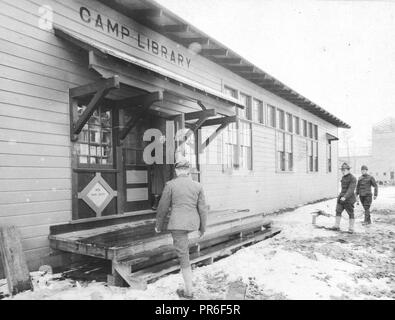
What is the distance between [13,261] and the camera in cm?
431

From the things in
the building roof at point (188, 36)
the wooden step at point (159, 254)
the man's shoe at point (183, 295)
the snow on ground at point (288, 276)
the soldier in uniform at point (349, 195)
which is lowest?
the snow on ground at point (288, 276)

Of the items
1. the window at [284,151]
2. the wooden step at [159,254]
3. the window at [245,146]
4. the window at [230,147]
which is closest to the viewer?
the wooden step at [159,254]

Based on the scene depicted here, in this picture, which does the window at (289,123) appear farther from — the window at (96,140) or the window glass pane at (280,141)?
the window at (96,140)

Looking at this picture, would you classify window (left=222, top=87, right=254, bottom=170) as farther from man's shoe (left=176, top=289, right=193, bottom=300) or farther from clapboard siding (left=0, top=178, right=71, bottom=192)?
man's shoe (left=176, top=289, right=193, bottom=300)

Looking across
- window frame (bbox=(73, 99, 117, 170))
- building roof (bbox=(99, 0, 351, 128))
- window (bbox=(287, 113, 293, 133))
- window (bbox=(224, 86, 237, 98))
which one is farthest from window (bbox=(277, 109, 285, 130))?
window frame (bbox=(73, 99, 117, 170))

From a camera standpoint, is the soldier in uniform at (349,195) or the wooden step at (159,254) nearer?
the wooden step at (159,254)

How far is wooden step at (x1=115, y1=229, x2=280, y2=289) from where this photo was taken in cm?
440

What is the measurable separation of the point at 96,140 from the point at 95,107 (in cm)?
101

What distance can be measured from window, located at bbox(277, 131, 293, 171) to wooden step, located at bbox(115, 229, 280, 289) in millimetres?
6284

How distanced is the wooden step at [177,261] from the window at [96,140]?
2315 mm

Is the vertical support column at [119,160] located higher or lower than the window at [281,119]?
lower

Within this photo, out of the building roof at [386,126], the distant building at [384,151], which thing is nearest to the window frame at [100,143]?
the distant building at [384,151]

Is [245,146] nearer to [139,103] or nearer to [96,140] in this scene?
[139,103]

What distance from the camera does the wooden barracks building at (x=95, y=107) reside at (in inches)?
196
